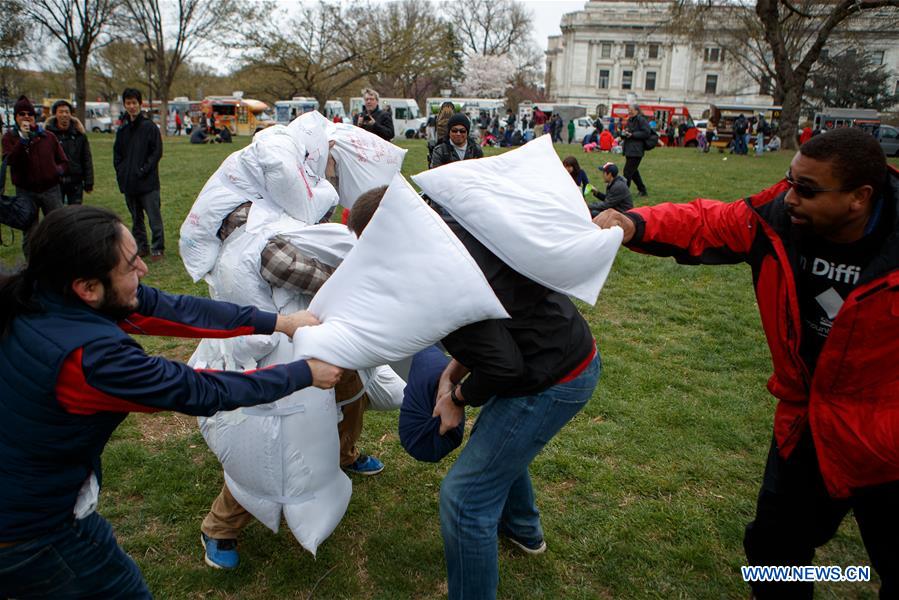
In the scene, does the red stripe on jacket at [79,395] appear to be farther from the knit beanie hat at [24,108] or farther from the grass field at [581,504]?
the knit beanie hat at [24,108]

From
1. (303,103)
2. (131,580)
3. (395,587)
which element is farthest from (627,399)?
(303,103)

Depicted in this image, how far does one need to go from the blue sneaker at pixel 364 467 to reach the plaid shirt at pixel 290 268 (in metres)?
1.30

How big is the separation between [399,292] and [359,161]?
2104mm

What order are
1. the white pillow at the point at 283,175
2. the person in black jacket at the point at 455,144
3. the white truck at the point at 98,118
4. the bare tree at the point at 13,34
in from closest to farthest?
the white pillow at the point at 283,175 < the person in black jacket at the point at 455,144 < the bare tree at the point at 13,34 < the white truck at the point at 98,118

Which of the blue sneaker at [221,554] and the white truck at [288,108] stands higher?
the white truck at [288,108]

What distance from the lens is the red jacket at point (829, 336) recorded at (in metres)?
2.00

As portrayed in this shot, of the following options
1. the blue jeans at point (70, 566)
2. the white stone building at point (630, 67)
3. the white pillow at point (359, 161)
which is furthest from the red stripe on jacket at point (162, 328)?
the white stone building at point (630, 67)

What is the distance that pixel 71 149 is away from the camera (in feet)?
27.0

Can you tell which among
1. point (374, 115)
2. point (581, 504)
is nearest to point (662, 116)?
point (374, 115)

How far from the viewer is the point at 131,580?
201 cm

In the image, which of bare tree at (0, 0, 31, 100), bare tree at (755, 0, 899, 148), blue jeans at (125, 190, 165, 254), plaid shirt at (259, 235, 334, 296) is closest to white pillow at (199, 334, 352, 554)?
plaid shirt at (259, 235, 334, 296)

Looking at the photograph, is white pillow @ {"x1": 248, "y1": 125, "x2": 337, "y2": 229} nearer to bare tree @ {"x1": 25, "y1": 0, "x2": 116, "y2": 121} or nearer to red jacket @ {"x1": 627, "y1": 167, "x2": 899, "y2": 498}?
red jacket @ {"x1": 627, "y1": 167, "x2": 899, "y2": 498}

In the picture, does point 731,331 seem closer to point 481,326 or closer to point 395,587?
point 395,587

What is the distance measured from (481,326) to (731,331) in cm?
463
